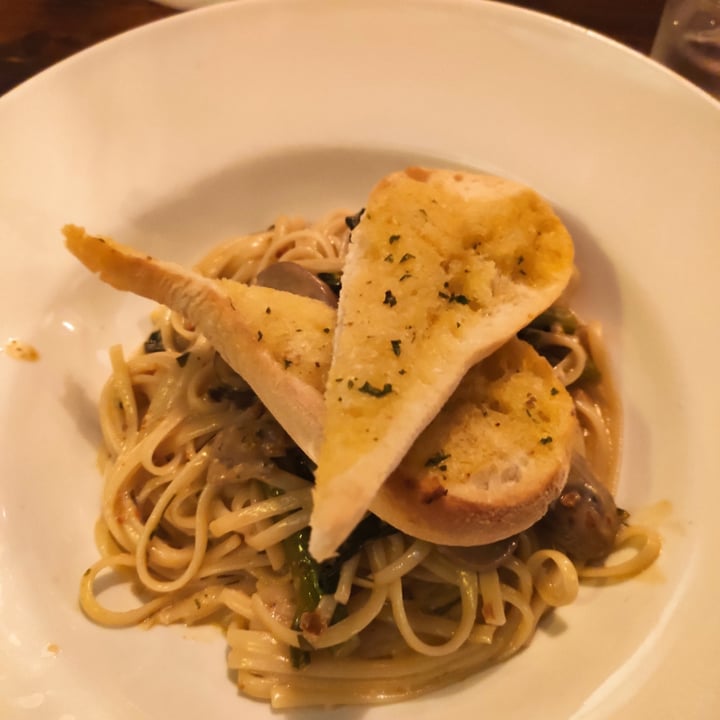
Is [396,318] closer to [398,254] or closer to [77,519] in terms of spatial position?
[398,254]

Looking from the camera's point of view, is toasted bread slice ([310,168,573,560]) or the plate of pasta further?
the plate of pasta

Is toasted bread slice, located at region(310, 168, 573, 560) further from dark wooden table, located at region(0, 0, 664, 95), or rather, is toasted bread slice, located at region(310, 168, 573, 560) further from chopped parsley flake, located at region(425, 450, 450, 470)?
dark wooden table, located at region(0, 0, 664, 95)

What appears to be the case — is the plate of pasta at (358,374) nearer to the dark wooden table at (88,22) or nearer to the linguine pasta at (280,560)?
the linguine pasta at (280,560)

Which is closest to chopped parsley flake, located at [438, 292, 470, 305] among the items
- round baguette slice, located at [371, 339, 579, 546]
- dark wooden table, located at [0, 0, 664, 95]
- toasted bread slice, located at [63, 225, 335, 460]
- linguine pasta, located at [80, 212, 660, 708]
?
round baguette slice, located at [371, 339, 579, 546]

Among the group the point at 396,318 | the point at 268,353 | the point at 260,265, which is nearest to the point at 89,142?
the point at 260,265

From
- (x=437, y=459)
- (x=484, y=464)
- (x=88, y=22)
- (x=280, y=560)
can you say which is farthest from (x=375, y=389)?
(x=88, y=22)
